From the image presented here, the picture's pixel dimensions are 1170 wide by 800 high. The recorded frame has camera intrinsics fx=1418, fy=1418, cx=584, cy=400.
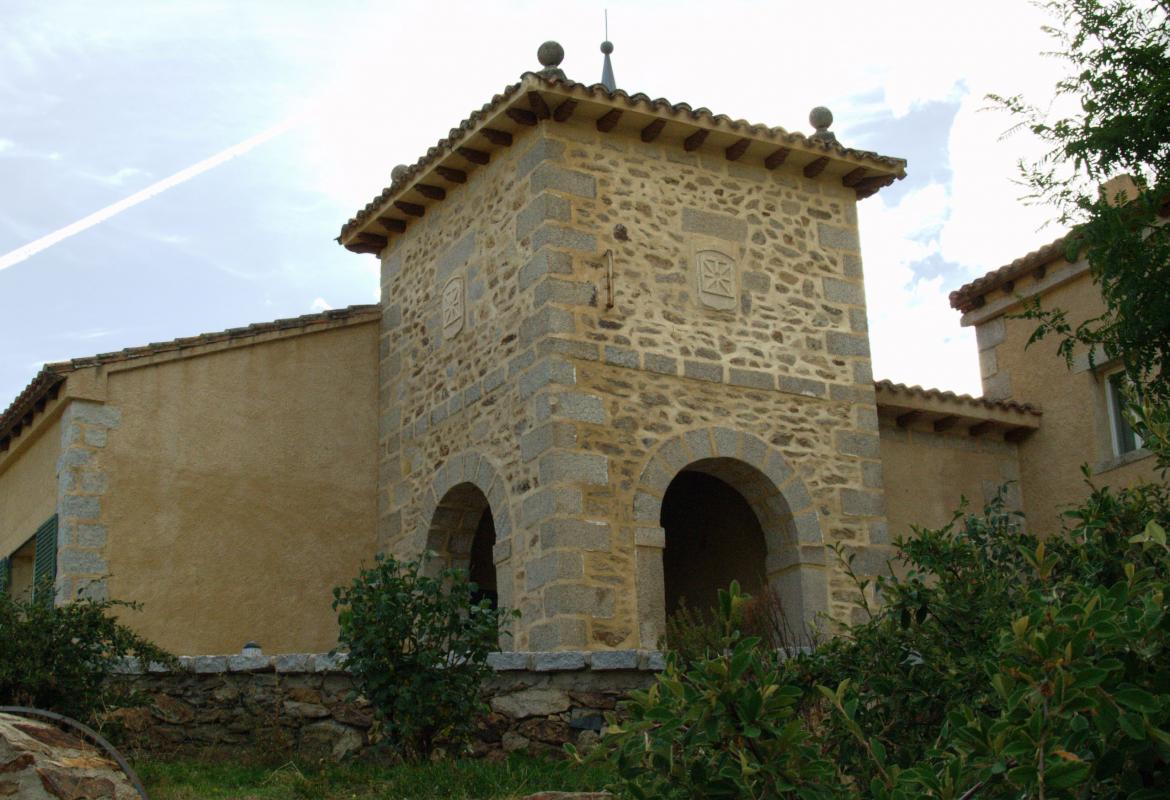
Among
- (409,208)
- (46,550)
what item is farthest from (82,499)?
(409,208)

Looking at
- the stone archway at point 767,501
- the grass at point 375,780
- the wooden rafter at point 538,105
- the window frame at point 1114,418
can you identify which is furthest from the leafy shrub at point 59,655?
the window frame at point 1114,418

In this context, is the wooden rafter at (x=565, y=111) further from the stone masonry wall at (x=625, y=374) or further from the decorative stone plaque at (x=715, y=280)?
the decorative stone plaque at (x=715, y=280)

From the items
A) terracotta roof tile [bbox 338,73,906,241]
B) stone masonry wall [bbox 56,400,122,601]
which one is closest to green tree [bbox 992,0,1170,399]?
terracotta roof tile [bbox 338,73,906,241]

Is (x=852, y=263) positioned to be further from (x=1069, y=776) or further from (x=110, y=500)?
(x=1069, y=776)

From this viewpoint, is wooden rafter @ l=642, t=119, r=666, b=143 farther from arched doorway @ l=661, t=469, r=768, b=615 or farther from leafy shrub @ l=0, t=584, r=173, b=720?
leafy shrub @ l=0, t=584, r=173, b=720

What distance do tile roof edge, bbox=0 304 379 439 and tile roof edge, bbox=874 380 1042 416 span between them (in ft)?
17.5

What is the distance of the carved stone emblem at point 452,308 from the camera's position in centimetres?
1328

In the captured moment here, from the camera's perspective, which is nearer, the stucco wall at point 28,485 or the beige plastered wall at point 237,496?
the beige plastered wall at point 237,496

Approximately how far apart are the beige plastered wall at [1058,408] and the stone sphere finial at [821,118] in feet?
10.2

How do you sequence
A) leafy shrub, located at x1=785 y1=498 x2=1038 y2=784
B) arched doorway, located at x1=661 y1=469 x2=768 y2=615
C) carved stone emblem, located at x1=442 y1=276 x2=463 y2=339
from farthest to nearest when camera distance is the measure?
arched doorway, located at x1=661 y1=469 x2=768 y2=615, carved stone emblem, located at x1=442 y1=276 x2=463 y2=339, leafy shrub, located at x1=785 y1=498 x2=1038 y2=784

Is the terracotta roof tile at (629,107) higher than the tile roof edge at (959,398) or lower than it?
higher

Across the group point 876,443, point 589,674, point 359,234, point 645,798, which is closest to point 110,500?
Answer: point 359,234

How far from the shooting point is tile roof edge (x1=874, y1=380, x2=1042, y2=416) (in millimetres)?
13891

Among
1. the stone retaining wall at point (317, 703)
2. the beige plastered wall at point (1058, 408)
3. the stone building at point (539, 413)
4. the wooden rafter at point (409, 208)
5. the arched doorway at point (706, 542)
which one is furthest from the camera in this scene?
the beige plastered wall at point (1058, 408)
